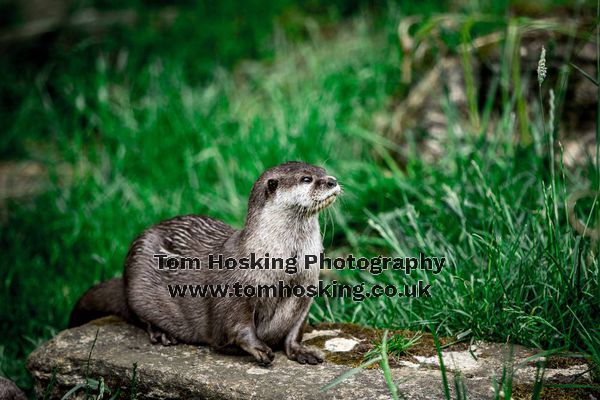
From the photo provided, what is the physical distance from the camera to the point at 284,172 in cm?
315

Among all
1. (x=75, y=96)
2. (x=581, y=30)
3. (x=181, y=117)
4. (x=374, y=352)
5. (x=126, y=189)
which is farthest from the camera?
(x=75, y=96)

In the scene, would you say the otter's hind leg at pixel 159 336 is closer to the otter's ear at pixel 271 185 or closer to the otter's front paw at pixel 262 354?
the otter's front paw at pixel 262 354

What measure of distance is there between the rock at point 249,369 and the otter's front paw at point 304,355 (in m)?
0.03

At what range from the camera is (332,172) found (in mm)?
5023

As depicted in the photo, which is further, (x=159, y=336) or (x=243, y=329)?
(x=159, y=336)

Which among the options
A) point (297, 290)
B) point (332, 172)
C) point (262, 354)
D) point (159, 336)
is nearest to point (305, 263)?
point (297, 290)

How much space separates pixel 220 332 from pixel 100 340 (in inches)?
23.8

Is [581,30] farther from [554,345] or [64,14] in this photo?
[64,14]

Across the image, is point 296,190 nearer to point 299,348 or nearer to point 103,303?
point 299,348

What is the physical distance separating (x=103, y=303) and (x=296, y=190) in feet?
4.09

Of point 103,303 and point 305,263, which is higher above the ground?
point 305,263

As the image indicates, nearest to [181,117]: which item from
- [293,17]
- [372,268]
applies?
[293,17]

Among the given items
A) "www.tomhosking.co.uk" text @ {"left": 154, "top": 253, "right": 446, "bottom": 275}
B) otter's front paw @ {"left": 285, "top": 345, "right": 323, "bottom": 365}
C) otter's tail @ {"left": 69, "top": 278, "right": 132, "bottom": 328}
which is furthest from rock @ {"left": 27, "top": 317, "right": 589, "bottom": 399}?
"www.tomhosking.co.uk" text @ {"left": 154, "top": 253, "right": 446, "bottom": 275}

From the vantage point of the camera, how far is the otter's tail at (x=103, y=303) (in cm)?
368
